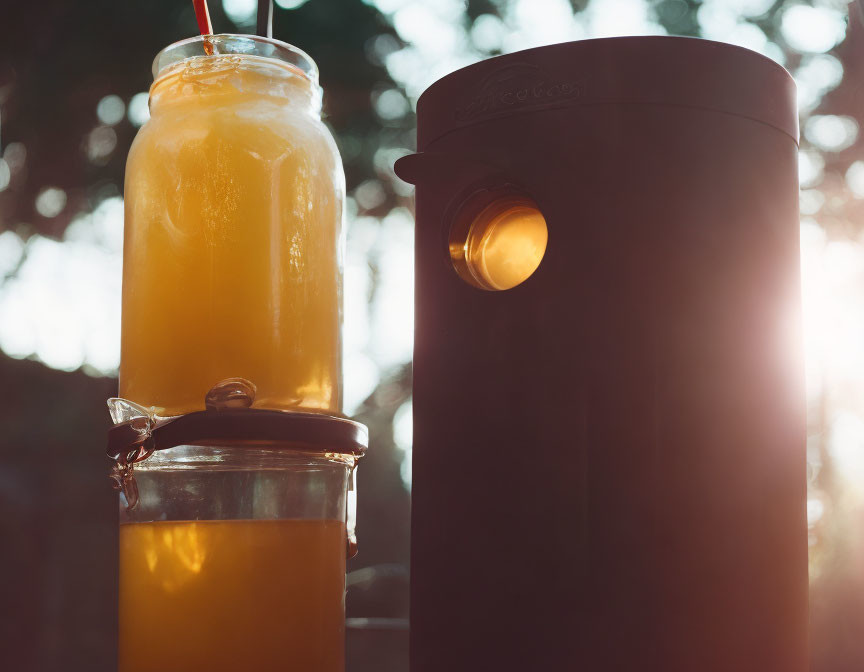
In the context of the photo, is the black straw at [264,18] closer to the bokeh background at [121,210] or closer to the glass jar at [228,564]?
the glass jar at [228,564]

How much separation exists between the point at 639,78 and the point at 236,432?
1.36 feet

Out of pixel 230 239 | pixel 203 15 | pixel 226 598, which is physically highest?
pixel 203 15

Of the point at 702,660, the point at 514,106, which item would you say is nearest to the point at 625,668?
the point at 702,660

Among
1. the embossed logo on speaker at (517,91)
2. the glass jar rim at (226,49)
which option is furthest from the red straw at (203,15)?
the embossed logo on speaker at (517,91)

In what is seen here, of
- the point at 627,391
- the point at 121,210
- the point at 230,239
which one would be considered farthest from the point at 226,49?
the point at 121,210

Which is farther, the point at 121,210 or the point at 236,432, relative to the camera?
the point at 121,210

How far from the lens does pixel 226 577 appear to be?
2.69 ft

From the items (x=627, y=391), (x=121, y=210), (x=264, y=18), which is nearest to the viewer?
(x=627, y=391)

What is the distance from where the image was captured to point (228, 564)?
82 cm

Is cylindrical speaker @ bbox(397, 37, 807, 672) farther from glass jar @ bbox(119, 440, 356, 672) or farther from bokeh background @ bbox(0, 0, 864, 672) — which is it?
bokeh background @ bbox(0, 0, 864, 672)

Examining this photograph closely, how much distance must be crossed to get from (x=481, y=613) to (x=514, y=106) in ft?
1.31

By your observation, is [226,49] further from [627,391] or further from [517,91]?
[627,391]

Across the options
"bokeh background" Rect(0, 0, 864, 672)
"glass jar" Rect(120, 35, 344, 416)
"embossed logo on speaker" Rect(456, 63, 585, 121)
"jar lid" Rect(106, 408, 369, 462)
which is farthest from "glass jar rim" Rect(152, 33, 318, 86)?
"bokeh background" Rect(0, 0, 864, 672)

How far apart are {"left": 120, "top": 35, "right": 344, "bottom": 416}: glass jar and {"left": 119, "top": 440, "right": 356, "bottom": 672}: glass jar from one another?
0.05 m
